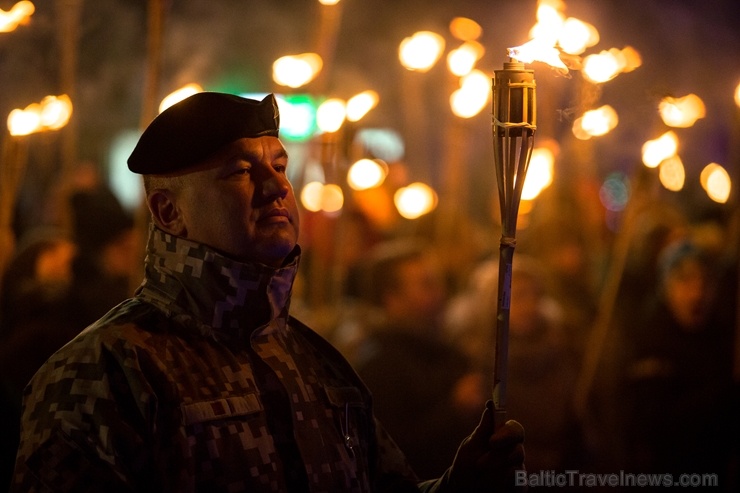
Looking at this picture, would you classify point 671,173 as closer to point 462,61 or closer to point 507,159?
point 462,61

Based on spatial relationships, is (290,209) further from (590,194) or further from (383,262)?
(590,194)

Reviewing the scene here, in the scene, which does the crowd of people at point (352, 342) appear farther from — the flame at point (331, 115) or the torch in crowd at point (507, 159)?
the flame at point (331, 115)

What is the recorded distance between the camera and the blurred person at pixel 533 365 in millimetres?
4719

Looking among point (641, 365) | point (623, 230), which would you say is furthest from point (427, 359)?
point (623, 230)

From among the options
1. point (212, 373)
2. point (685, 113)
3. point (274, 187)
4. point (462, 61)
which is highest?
point (462, 61)

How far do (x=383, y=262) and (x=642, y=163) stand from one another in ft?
6.39

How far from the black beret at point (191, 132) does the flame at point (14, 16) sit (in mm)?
2376

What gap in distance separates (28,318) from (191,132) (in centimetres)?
303

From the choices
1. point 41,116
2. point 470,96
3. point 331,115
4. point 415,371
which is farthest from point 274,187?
point 470,96

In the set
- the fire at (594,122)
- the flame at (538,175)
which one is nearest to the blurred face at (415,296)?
the fire at (594,122)

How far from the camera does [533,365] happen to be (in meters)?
4.83

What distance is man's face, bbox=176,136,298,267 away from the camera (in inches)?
88.7

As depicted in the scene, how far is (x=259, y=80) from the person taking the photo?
11773mm

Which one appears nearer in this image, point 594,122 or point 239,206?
point 239,206
